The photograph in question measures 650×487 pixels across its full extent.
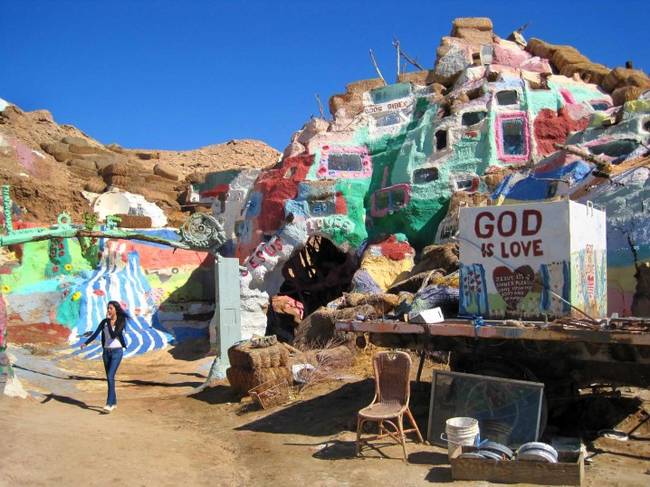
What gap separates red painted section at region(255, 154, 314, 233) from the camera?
19.8 metres

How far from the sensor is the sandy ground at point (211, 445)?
545cm

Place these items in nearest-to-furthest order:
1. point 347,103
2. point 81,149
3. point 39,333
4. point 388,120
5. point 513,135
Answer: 1. point 39,333
2. point 513,135
3. point 388,120
4. point 347,103
5. point 81,149

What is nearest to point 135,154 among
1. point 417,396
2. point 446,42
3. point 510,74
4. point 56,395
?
point 446,42

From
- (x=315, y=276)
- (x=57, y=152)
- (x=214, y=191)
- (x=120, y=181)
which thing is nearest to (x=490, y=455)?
(x=315, y=276)

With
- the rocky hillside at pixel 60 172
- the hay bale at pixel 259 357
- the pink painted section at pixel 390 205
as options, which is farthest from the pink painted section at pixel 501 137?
the rocky hillside at pixel 60 172

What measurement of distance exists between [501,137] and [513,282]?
42.8ft

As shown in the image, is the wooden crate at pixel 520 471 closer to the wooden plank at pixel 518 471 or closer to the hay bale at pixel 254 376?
the wooden plank at pixel 518 471

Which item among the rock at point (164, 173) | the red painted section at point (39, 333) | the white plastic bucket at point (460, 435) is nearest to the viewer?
the white plastic bucket at point (460, 435)

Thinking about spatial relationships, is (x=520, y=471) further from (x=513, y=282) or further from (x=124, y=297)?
(x=124, y=297)

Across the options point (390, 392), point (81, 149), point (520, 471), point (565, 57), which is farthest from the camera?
point (81, 149)

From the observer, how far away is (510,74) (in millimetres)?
20828

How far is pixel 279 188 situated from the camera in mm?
20078

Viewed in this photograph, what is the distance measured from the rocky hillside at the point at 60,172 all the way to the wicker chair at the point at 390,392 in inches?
819

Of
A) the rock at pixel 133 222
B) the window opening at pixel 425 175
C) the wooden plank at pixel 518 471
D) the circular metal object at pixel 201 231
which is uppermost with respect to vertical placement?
the window opening at pixel 425 175
